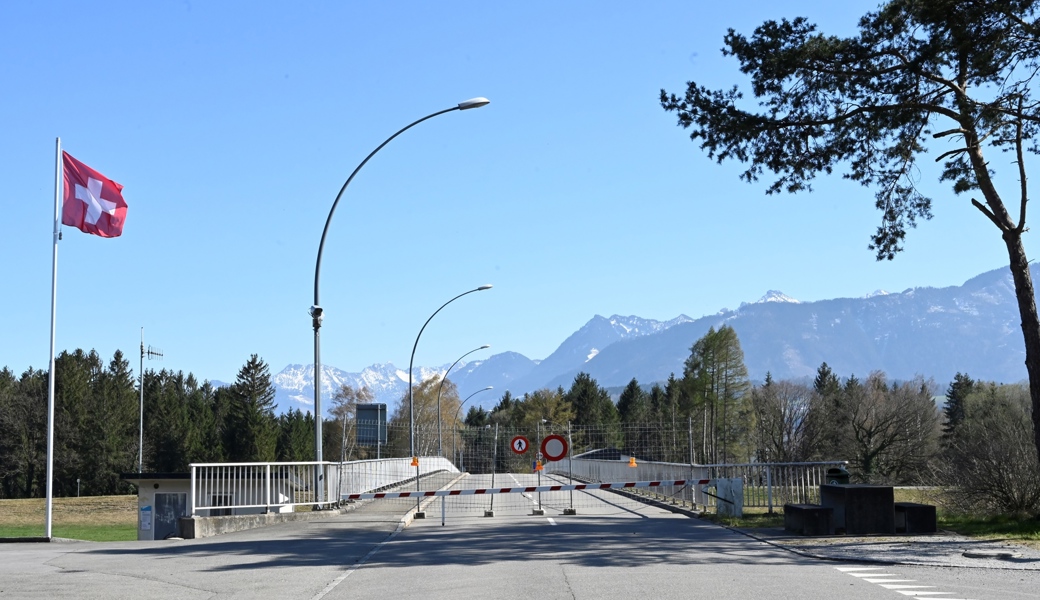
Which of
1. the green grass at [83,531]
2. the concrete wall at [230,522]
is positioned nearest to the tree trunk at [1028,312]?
the concrete wall at [230,522]

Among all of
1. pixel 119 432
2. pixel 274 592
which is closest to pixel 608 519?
pixel 274 592

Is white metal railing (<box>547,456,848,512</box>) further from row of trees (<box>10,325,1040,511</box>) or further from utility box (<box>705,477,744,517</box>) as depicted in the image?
row of trees (<box>10,325,1040,511</box>)

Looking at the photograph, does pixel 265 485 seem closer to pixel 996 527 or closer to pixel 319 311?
pixel 319 311

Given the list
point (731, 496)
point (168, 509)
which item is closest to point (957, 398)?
point (168, 509)

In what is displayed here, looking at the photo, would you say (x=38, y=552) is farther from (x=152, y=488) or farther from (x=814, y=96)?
(x=152, y=488)

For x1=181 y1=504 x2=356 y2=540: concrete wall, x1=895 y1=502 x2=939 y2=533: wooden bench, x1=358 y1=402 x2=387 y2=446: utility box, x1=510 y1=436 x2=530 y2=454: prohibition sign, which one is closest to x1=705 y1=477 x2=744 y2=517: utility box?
x1=895 y1=502 x2=939 y2=533: wooden bench

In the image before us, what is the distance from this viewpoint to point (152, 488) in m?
34.6

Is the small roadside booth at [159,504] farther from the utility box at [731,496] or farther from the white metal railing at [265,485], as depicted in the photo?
the utility box at [731,496]

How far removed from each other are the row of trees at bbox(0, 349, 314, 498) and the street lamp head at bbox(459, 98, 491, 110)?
234 feet

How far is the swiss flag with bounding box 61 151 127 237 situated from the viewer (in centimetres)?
2189

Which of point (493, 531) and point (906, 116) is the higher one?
point (906, 116)

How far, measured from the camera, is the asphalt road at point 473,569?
436 inches

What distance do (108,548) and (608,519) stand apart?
10.8 metres

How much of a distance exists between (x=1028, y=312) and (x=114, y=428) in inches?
3533
